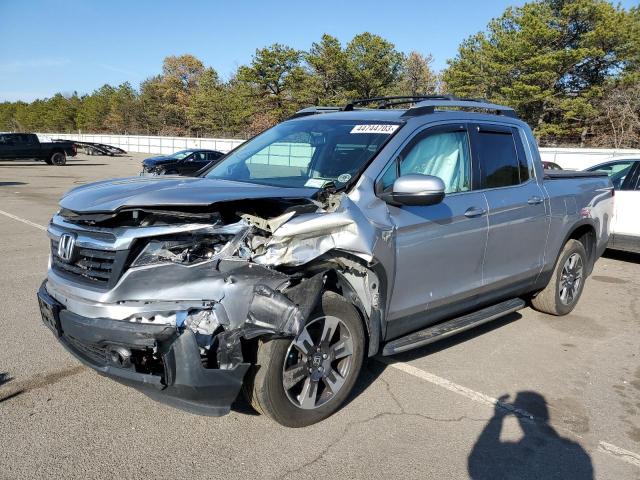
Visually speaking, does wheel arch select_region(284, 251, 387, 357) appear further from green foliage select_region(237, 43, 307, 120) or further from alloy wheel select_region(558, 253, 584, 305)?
green foliage select_region(237, 43, 307, 120)

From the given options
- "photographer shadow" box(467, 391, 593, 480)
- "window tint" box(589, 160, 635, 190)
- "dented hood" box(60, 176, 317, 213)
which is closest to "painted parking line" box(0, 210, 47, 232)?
"dented hood" box(60, 176, 317, 213)

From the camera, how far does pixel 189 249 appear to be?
9.38 ft

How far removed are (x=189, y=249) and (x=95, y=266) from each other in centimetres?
57

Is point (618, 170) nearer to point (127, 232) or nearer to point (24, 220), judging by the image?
point (127, 232)

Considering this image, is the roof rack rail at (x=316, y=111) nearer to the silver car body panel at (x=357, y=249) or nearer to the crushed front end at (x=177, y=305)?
the silver car body panel at (x=357, y=249)

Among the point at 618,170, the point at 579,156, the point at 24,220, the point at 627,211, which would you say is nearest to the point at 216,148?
the point at 579,156

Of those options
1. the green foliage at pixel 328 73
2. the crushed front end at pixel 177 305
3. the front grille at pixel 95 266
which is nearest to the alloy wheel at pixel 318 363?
the crushed front end at pixel 177 305

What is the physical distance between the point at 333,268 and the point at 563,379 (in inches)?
89.1

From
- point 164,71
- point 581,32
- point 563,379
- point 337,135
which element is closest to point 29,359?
point 337,135

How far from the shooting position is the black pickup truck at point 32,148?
1162 inches

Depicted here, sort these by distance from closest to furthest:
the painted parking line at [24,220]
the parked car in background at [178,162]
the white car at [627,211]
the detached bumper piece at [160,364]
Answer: the detached bumper piece at [160,364] < the white car at [627,211] < the painted parking line at [24,220] < the parked car in background at [178,162]

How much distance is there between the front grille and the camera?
282 cm

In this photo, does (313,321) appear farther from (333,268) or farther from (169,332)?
(169,332)

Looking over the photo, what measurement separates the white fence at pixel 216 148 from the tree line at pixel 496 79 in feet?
22.8
